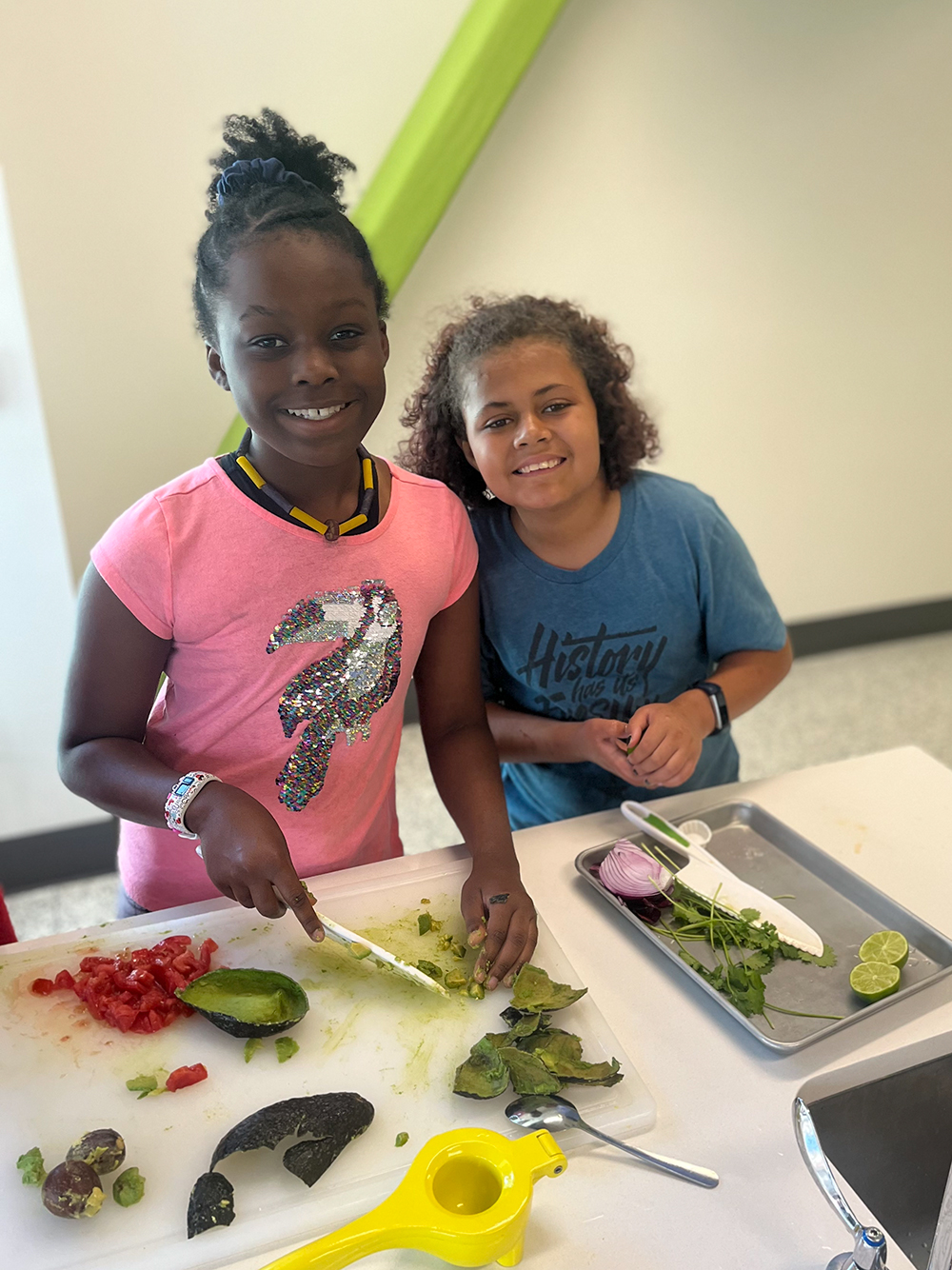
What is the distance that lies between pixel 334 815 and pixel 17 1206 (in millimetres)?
469

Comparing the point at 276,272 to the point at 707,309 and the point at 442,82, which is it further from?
the point at 707,309

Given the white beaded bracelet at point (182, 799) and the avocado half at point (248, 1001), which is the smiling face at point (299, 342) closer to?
the white beaded bracelet at point (182, 799)

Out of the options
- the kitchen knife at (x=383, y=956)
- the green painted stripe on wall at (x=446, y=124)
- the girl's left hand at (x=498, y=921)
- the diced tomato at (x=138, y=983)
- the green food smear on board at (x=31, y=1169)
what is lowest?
the green food smear on board at (x=31, y=1169)

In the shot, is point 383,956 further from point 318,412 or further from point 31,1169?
point 318,412

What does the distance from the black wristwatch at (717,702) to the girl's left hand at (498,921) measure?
37 centimetres

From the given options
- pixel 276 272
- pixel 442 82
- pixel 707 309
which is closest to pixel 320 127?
pixel 442 82

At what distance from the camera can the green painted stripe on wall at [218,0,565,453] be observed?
207 cm

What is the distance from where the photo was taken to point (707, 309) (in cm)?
274

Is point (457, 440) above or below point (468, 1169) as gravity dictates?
above

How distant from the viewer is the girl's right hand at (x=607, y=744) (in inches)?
44.8

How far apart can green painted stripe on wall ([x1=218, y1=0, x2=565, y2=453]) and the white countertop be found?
1360 mm

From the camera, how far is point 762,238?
270 centimetres

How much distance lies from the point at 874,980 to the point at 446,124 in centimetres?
188

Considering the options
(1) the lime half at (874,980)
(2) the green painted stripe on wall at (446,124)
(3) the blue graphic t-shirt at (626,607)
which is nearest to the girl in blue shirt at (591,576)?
(3) the blue graphic t-shirt at (626,607)
